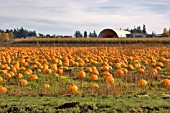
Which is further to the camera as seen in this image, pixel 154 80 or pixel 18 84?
pixel 154 80

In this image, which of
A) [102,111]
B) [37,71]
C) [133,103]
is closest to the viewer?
[102,111]

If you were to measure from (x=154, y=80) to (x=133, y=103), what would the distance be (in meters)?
3.16

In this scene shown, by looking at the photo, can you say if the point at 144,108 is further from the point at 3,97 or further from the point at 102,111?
the point at 3,97

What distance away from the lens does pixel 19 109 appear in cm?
552

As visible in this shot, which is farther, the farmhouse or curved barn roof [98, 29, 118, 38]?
curved barn roof [98, 29, 118, 38]

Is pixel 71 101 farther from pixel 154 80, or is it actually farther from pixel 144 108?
pixel 154 80

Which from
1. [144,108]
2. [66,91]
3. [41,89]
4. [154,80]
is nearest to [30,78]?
[41,89]

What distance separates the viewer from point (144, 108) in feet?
18.5

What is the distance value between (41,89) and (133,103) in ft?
7.88

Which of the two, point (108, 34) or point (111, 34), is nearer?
point (111, 34)

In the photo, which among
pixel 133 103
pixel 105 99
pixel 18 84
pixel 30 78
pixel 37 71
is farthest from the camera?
pixel 37 71

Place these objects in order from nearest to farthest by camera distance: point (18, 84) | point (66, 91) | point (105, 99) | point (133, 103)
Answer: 1. point (133, 103)
2. point (105, 99)
3. point (66, 91)
4. point (18, 84)

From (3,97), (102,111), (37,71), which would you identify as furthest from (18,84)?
(102,111)

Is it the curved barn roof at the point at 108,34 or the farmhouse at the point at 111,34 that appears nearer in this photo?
the farmhouse at the point at 111,34
